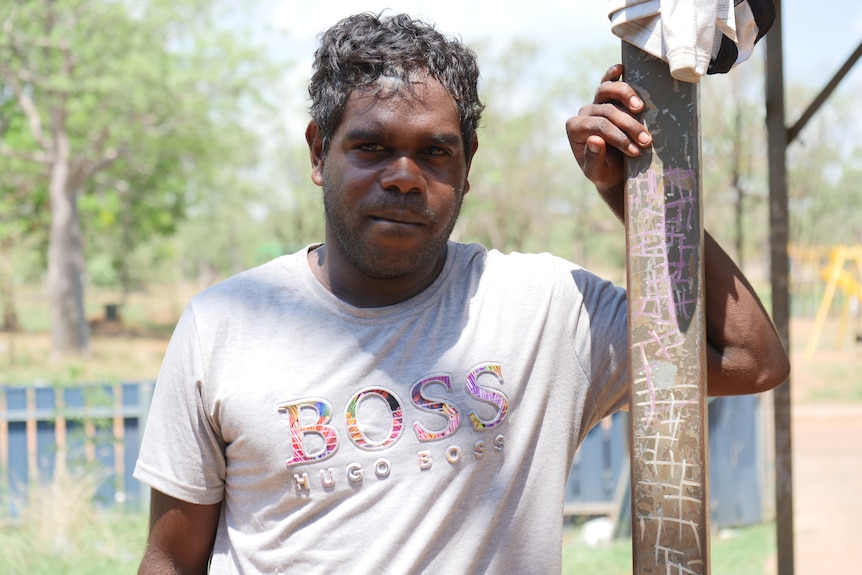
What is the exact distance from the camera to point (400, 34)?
68.6 inches

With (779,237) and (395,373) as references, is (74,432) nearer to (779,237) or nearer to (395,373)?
(779,237)

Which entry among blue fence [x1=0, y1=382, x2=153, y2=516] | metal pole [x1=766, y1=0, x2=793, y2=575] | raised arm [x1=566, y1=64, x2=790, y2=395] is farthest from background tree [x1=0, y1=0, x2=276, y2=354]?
raised arm [x1=566, y1=64, x2=790, y2=395]

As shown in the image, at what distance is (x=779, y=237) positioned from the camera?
3289mm

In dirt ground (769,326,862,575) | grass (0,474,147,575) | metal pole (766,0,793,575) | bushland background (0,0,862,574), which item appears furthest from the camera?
bushland background (0,0,862,574)

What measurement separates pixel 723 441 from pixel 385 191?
5.85 m

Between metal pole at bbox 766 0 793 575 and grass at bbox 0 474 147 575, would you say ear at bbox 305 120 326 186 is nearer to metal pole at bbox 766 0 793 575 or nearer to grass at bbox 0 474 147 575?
metal pole at bbox 766 0 793 575

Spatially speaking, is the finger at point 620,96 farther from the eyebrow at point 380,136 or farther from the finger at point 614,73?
the eyebrow at point 380,136

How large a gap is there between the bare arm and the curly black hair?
2.33ft

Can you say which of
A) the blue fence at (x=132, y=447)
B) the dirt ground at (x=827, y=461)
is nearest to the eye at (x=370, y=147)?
the dirt ground at (x=827, y=461)

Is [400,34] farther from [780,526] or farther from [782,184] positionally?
[780,526]

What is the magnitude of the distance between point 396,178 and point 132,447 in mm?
5963

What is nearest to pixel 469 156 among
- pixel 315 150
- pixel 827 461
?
pixel 315 150

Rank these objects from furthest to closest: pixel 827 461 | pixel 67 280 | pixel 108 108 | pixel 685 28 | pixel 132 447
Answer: pixel 67 280
pixel 108 108
pixel 827 461
pixel 132 447
pixel 685 28

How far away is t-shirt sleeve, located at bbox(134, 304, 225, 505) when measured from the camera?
62.9 inches
